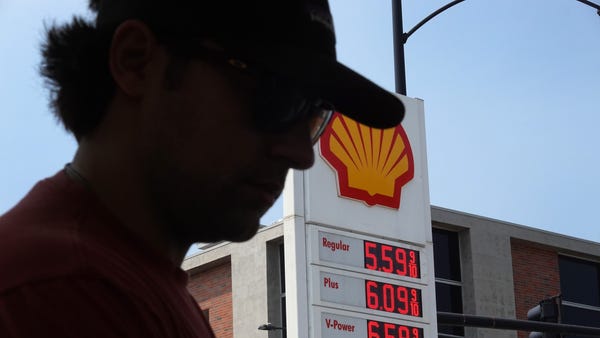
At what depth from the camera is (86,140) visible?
1.83m

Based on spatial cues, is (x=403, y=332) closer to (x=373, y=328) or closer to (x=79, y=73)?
(x=373, y=328)

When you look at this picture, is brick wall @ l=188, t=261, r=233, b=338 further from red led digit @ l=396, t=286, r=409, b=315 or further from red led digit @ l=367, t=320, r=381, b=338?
red led digit @ l=367, t=320, r=381, b=338

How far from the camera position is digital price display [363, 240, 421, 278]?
16.1 m

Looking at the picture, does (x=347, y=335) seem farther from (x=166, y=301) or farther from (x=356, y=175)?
(x=166, y=301)

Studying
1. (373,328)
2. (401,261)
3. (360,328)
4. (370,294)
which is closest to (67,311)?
(360,328)

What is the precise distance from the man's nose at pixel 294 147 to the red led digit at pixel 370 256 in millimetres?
14225

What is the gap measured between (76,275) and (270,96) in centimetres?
44

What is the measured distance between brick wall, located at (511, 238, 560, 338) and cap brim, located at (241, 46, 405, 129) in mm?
34556

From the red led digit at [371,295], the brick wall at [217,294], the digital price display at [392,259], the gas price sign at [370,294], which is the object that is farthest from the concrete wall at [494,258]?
the red led digit at [371,295]

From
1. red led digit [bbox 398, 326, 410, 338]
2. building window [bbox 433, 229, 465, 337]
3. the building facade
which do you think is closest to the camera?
red led digit [bbox 398, 326, 410, 338]

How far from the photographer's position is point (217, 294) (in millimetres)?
37656

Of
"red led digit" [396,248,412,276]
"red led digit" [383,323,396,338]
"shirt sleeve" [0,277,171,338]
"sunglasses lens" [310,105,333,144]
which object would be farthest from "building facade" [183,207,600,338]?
"shirt sleeve" [0,277,171,338]

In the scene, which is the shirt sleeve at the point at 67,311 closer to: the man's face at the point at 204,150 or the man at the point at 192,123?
the man at the point at 192,123

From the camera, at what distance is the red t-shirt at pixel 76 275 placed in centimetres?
146
